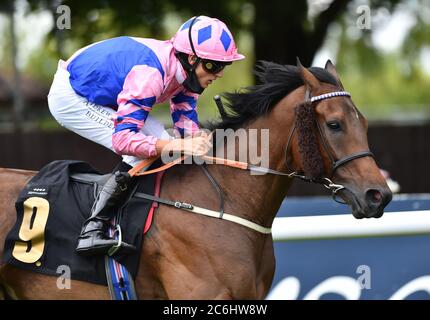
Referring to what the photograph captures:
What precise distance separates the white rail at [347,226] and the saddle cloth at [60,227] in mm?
1632

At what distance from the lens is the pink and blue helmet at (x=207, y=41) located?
3699 mm

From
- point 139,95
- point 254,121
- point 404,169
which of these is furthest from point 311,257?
point 404,169

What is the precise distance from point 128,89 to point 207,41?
1.59ft

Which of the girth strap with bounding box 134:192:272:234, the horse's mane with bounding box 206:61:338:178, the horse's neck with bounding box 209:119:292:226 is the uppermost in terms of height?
the horse's mane with bounding box 206:61:338:178

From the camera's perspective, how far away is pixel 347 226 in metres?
5.16

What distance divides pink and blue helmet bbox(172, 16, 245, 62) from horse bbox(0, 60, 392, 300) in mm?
296

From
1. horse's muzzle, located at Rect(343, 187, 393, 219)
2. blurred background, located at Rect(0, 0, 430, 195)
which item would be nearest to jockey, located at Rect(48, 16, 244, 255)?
horse's muzzle, located at Rect(343, 187, 393, 219)

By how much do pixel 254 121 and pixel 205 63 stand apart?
41 centimetres

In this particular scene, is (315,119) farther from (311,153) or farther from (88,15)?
(88,15)

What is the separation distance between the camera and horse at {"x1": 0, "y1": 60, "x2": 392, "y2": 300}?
3527 millimetres

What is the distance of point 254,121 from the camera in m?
3.81

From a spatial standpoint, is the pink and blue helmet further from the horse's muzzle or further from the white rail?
the white rail

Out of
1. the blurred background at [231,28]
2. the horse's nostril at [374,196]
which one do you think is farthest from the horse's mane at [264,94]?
the blurred background at [231,28]
